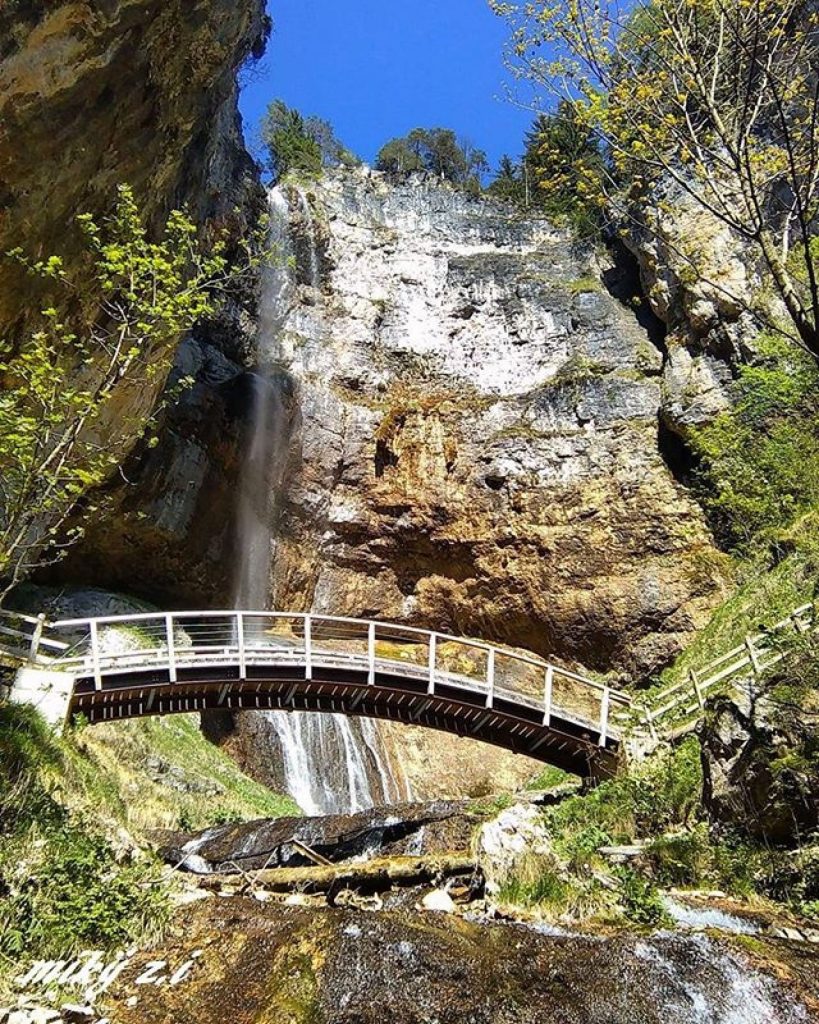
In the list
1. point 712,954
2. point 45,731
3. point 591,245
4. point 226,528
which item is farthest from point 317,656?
point 591,245

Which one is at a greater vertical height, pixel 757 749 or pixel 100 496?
pixel 100 496

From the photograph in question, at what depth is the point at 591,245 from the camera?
30312 mm

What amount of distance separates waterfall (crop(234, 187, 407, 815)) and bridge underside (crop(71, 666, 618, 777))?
6.56 meters

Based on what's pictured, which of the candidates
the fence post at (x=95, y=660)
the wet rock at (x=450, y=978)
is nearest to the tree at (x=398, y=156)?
the fence post at (x=95, y=660)

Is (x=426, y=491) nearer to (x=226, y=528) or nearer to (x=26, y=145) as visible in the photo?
(x=226, y=528)

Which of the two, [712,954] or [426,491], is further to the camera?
[426,491]

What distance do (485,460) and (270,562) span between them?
25.5 feet

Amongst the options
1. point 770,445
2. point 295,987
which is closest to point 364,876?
point 295,987

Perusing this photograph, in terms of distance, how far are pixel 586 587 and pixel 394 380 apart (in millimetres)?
10644

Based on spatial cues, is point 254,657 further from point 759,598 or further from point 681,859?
point 759,598

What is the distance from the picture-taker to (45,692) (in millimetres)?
10414

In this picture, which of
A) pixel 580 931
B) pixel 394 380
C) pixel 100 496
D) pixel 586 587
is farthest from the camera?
pixel 394 380

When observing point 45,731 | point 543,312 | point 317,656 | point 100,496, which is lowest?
point 45,731

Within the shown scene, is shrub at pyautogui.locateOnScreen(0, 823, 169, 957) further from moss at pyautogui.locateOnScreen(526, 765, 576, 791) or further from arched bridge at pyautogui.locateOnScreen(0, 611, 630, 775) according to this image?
moss at pyautogui.locateOnScreen(526, 765, 576, 791)
